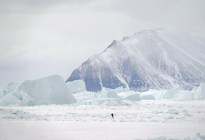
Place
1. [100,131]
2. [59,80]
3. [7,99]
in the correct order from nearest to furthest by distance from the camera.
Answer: [100,131] < [7,99] < [59,80]

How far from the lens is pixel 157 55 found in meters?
141

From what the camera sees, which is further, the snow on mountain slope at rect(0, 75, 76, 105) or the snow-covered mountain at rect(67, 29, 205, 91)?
the snow-covered mountain at rect(67, 29, 205, 91)

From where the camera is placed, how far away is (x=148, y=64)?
138m

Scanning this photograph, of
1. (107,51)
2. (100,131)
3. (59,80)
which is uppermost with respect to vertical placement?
(107,51)

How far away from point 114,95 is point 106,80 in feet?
309

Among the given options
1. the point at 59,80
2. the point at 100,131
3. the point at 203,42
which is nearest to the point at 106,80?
the point at 203,42

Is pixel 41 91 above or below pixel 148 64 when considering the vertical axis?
below

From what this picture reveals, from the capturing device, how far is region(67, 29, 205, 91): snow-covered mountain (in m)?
136

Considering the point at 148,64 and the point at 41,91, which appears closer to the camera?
the point at 41,91

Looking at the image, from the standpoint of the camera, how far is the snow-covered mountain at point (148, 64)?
446 ft

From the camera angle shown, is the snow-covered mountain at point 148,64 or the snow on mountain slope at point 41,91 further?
the snow-covered mountain at point 148,64

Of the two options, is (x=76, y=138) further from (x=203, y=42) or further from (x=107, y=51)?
(x=203, y=42)

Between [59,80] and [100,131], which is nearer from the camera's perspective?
[100,131]

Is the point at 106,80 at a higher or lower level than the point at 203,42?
lower
